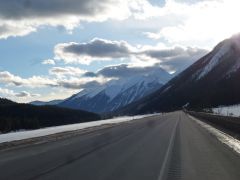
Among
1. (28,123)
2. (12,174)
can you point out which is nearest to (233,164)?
(12,174)

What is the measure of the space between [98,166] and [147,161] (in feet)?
8.32

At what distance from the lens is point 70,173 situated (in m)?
15.6

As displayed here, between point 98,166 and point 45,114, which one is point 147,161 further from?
point 45,114

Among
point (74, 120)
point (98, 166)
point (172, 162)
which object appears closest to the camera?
point (98, 166)

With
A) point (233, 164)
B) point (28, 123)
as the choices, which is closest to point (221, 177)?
point (233, 164)

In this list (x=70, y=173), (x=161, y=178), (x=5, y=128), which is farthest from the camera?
(x=5, y=128)

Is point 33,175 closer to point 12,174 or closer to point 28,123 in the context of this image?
point 12,174

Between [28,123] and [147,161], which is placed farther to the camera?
[28,123]

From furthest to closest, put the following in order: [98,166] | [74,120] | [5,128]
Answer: [74,120] < [5,128] < [98,166]

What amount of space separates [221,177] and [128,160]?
220 inches

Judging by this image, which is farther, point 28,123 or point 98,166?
point 28,123

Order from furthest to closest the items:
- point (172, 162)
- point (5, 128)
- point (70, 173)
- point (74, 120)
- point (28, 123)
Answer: point (74, 120) < point (28, 123) < point (5, 128) < point (172, 162) < point (70, 173)

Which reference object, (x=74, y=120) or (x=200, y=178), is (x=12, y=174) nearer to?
(x=200, y=178)

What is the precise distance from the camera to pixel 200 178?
14719mm
